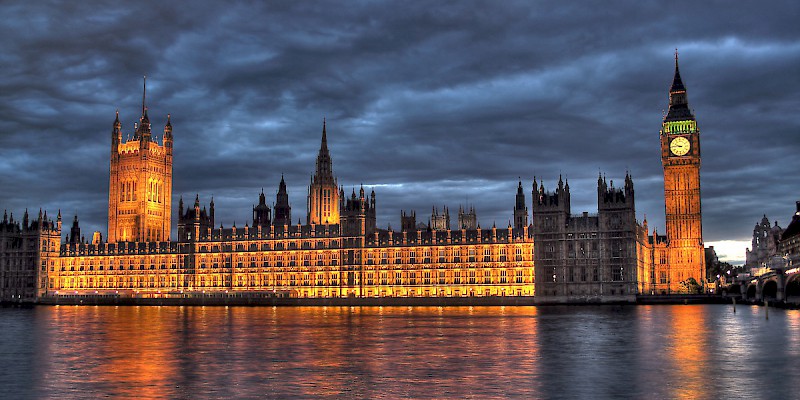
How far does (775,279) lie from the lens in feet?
463

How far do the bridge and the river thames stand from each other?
53.9 meters

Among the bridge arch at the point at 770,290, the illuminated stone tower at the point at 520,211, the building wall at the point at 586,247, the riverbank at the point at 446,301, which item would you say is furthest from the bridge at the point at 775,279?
the illuminated stone tower at the point at 520,211

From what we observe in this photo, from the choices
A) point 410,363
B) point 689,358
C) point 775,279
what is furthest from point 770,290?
point 410,363

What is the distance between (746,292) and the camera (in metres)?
173

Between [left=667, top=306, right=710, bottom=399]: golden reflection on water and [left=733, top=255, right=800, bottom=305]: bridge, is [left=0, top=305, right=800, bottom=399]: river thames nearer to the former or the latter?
[left=667, top=306, right=710, bottom=399]: golden reflection on water

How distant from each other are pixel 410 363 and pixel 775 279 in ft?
364

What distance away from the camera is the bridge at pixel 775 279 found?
127125mm

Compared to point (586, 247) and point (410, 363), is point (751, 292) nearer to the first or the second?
point (586, 247)

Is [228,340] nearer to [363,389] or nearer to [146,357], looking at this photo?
[146,357]

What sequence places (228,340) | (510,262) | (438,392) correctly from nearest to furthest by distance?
(438,392), (228,340), (510,262)

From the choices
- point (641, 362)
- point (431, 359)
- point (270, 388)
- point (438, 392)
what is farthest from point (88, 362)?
point (641, 362)

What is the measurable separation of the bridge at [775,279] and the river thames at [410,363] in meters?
53.9

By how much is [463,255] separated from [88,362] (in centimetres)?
14178

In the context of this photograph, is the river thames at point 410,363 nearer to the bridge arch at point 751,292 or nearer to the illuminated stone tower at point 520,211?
the bridge arch at point 751,292
